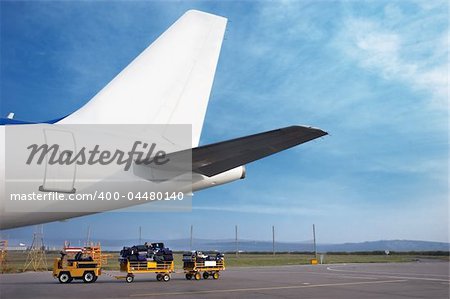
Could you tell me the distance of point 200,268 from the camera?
2655cm

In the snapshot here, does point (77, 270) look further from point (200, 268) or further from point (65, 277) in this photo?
point (200, 268)

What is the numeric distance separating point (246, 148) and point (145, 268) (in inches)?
776

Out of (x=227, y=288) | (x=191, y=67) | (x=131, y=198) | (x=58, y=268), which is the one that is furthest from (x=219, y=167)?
(x=58, y=268)

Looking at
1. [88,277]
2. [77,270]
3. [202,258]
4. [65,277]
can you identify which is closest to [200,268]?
[202,258]

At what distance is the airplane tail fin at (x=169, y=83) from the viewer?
9344 millimetres

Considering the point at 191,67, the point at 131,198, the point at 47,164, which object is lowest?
the point at 131,198

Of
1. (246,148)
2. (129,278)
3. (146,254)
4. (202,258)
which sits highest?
(246,148)

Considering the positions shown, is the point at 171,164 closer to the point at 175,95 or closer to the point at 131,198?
the point at 131,198

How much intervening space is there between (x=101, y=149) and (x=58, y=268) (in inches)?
743

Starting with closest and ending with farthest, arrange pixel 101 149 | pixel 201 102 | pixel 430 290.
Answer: pixel 101 149
pixel 201 102
pixel 430 290

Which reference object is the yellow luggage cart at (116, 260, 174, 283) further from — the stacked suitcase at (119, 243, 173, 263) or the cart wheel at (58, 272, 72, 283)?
the cart wheel at (58, 272, 72, 283)

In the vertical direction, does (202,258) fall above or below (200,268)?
above

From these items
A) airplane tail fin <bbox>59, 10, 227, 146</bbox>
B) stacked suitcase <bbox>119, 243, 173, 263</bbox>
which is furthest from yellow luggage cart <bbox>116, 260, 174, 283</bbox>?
airplane tail fin <bbox>59, 10, 227, 146</bbox>

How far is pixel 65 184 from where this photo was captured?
7.33 meters
